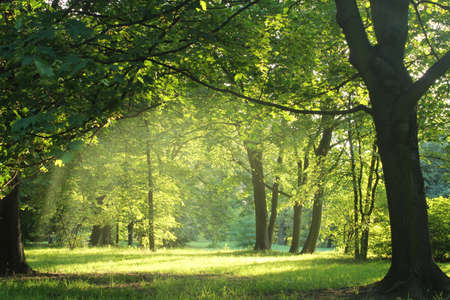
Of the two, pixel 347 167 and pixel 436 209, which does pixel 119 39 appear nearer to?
pixel 347 167

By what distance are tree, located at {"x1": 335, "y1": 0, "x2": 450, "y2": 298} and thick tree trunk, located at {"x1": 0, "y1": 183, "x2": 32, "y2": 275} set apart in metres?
8.71

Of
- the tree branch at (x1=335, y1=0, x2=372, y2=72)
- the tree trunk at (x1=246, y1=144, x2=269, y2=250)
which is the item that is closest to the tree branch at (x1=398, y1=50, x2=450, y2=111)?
the tree branch at (x1=335, y1=0, x2=372, y2=72)

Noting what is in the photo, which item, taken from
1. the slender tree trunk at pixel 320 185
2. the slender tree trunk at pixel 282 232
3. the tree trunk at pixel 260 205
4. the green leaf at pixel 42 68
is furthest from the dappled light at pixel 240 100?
the slender tree trunk at pixel 282 232

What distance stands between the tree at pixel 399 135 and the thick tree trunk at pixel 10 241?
28.6ft

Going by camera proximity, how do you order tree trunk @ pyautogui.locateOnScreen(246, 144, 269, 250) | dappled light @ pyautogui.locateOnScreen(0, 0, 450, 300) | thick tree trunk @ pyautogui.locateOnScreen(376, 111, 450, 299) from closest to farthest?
dappled light @ pyautogui.locateOnScreen(0, 0, 450, 300) < thick tree trunk @ pyautogui.locateOnScreen(376, 111, 450, 299) < tree trunk @ pyautogui.locateOnScreen(246, 144, 269, 250)

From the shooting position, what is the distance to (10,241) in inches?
393

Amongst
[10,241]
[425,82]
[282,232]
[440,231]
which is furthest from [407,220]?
[282,232]

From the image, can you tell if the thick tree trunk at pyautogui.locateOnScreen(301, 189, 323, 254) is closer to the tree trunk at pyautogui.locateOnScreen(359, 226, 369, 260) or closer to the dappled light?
the dappled light

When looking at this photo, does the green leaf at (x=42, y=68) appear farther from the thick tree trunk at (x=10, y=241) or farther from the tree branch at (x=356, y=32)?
the thick tree trunk at (x=10, y=241)

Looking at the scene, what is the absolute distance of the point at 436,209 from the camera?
1517cm

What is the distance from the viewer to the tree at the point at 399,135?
6.38 m

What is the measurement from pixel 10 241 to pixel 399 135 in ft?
31.7

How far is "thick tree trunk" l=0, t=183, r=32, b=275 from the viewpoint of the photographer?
9836 mm

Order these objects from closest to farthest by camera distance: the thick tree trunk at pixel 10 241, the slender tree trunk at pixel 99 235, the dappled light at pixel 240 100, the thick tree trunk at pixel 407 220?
the dappled light at pixel 240 100 < the thick tree trunk at pixel 407 220 < the thick tree trunk at pixel 10 241 < the slender tree trunk at pixel 99 235
